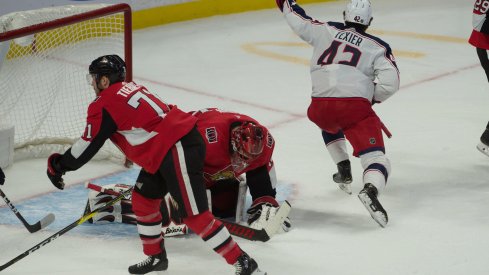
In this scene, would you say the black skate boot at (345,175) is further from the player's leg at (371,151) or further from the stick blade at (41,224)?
the stick blade at (41,224)

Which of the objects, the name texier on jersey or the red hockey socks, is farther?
the red hockey socks

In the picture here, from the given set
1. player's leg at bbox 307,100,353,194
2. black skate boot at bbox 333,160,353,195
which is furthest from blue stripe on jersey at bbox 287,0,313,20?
black skate boot at bbox 333,160,353,195

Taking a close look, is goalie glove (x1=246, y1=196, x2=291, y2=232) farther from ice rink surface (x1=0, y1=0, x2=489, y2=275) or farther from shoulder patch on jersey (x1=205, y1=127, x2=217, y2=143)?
shoulder patch on jersey (x1=205, y1=127, x2=217, y2=143)

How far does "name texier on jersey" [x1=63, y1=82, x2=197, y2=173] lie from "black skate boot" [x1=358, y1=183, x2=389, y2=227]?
0.84 meters

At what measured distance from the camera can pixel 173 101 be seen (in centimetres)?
582

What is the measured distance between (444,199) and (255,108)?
1.81 metres

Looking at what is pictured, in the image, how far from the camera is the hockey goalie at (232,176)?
361 cm

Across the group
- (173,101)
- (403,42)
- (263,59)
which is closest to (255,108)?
(173,101)

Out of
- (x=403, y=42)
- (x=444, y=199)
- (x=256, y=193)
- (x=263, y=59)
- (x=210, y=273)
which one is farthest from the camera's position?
(x=403, y=42)

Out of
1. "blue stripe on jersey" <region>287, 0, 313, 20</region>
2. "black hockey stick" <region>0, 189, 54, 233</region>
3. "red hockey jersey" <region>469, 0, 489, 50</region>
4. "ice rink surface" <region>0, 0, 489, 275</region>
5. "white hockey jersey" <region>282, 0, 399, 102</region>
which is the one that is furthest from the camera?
"red hockey jersey" <region>469, 0, 489, 50</region>

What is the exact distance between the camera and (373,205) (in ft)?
12.1

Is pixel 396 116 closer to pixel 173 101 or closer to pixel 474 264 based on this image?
pixel 173 101

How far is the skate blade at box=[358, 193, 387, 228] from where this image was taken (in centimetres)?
368

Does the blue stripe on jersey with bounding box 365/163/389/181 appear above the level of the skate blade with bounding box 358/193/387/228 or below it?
above
